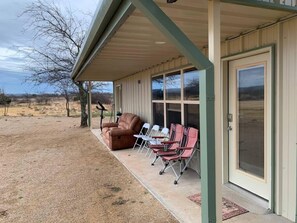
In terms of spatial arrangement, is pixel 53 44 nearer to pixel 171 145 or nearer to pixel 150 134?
pixel 150 134

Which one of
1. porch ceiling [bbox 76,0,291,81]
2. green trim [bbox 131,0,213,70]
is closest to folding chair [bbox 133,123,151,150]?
porch ceiling [bbox 76,0,291,81]

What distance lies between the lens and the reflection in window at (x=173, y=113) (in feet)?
17.4

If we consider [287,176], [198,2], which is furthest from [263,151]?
[198,2]

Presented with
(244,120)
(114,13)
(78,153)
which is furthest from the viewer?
(78,153)

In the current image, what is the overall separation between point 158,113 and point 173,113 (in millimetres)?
939

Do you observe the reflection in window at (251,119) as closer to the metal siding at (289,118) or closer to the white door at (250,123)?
the white door at (250,123)

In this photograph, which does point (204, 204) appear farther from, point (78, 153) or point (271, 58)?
point (78, 153)

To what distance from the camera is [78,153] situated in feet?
21.6

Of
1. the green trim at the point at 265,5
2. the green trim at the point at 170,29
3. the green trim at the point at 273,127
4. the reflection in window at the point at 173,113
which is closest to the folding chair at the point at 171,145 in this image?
the reflection in window at the point at 173,113

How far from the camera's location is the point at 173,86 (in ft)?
18.0

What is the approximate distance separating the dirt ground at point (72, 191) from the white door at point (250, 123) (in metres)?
1.25

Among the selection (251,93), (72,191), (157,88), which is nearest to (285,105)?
(251,93)

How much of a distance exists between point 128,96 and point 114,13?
6884 millimetres

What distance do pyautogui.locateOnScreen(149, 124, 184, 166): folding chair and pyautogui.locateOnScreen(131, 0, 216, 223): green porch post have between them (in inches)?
91.9
